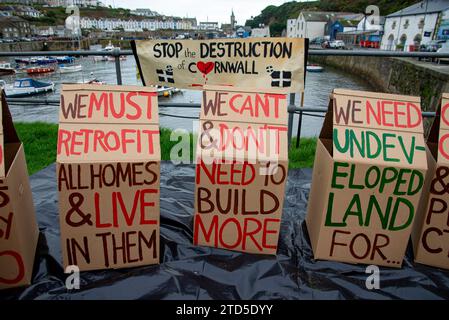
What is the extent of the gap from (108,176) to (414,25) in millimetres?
38122

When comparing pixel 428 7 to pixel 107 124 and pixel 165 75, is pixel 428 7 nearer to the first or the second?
pixel 165 75

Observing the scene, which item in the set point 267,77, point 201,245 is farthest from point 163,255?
point 267,77

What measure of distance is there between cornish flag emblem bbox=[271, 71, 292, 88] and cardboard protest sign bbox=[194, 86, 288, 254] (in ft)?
3.29

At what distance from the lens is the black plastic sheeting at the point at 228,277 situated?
169 centimetres

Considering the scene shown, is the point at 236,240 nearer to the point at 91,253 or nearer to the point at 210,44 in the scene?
the point at 91,253

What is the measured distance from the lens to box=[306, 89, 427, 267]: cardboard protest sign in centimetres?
178

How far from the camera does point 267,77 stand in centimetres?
296

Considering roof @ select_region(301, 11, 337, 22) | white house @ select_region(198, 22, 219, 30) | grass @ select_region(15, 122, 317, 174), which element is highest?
white house @ select_region(198, 22, 219, 30)

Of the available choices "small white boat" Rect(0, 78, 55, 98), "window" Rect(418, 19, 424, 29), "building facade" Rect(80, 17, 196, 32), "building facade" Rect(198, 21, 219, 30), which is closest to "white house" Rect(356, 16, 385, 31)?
"window" Rect(418, 19, 424, 29)

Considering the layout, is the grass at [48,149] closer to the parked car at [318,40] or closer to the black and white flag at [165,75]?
the black and white flag at [165,75]

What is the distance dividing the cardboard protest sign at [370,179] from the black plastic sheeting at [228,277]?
0.12 metres

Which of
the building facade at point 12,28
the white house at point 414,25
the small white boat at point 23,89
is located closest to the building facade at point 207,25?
the building facade at point 12,28

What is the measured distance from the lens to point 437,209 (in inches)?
73.8

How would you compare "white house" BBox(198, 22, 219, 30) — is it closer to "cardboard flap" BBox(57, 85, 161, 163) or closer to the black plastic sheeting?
"cardboard flap" BBox(57, 85, 161, 163)
